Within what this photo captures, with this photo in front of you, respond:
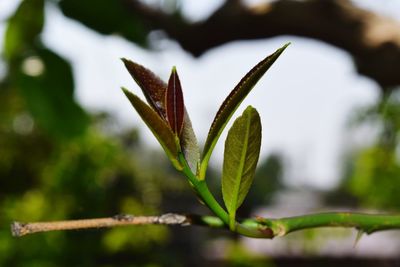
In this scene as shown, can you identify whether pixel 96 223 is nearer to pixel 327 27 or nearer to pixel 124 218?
pixel 124 218

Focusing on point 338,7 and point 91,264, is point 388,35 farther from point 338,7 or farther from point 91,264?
point 91,264

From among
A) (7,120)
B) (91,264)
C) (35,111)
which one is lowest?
(91,264)

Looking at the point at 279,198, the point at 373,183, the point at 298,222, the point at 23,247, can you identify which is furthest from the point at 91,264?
the point at 279,198

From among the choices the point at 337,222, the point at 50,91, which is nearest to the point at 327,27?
the point at 50,91

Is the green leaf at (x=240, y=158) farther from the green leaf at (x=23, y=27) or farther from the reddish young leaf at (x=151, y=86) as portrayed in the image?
the green leaf at (x=23, y=27)

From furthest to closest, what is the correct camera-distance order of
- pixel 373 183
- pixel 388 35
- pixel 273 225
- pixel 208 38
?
pixel 373 183 → pixel 208 38 → pixel 388 35 → pixel 273 225

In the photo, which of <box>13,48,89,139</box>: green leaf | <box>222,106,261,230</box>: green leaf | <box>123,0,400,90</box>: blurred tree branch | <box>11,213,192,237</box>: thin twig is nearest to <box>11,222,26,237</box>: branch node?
<box>11,213,192,237</box>: thin twig

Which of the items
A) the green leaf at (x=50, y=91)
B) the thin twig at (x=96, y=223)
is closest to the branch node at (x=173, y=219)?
the thin twig at (x=96, y=223)
